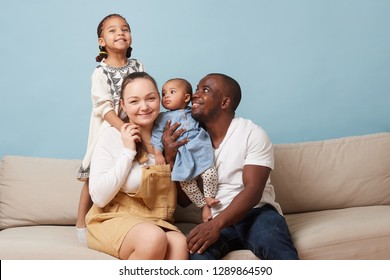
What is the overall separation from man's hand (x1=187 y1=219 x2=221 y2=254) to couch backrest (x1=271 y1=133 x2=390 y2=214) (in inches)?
30.7

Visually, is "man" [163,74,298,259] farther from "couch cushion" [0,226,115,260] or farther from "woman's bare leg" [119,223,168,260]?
"couch cushion" [0,226,115,260]

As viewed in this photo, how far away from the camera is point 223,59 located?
136 inches

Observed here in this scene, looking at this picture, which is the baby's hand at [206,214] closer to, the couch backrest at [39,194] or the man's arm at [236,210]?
the man's arm at [236,210]

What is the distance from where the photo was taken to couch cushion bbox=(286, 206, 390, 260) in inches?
98.9

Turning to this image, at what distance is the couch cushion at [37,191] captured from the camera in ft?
10.0

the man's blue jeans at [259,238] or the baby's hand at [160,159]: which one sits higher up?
the baby's hand at [160,159]

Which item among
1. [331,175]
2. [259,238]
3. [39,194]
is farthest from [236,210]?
[39,194]

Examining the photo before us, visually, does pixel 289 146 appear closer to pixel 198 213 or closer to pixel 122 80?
pixel 198 213

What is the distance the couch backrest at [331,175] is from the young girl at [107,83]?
3.07 ft

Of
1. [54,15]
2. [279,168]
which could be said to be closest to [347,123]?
[279,168]

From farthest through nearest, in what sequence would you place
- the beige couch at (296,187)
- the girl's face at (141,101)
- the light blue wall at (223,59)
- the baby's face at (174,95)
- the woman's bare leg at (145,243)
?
the light blue wall at (223,59) → the beige couch at (296,187) → the baby's face at (174,95) → the girl's face at (141,101) → the woman's bare leg at (145,243)

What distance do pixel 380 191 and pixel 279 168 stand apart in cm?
53

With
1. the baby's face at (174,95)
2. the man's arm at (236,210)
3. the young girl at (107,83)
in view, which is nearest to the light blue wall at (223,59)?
the young girl at (107,83)

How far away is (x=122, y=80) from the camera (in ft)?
8.96
